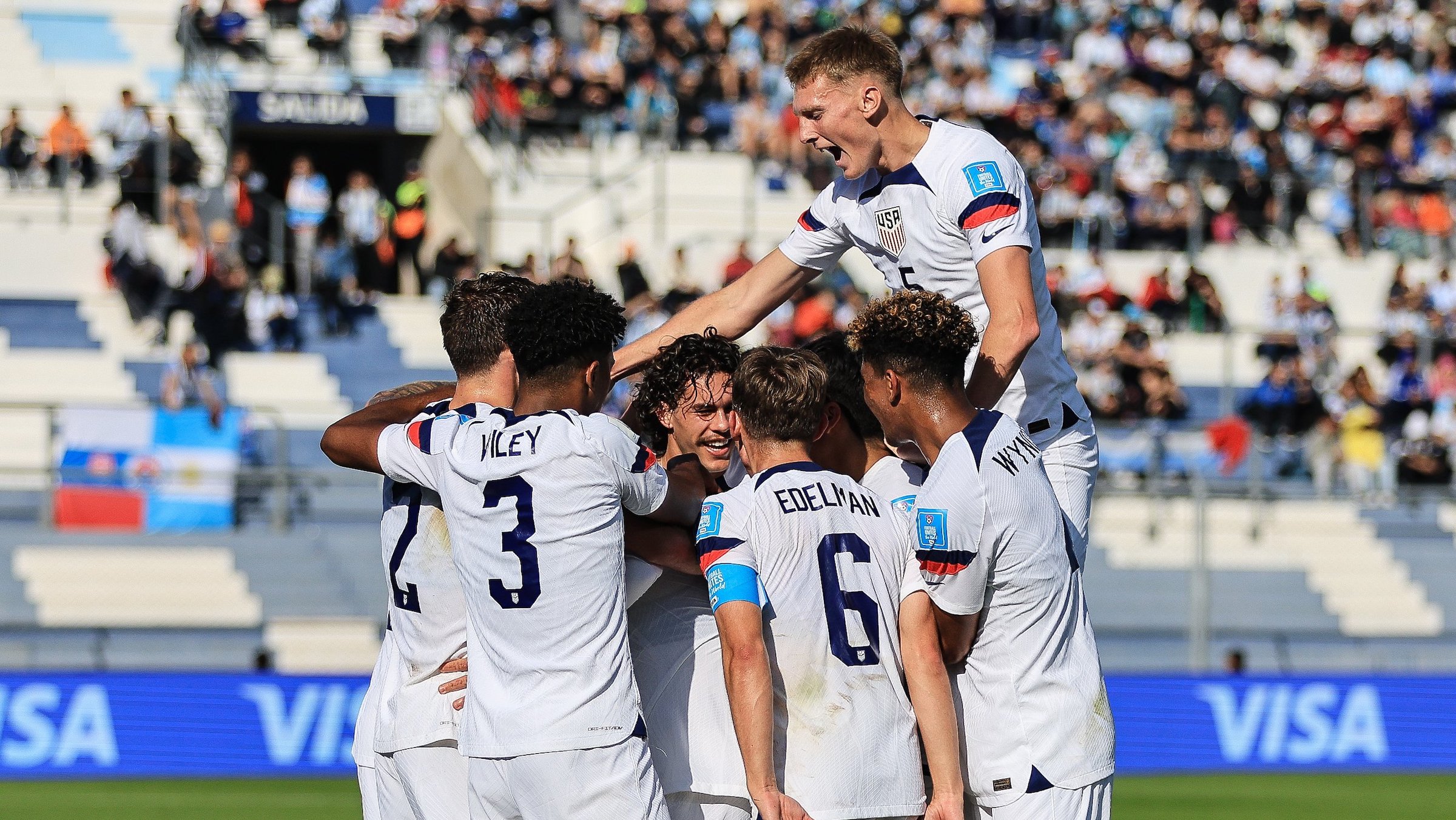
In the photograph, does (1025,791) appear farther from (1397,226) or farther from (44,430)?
(1397,226)

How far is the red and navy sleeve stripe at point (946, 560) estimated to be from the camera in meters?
4.68

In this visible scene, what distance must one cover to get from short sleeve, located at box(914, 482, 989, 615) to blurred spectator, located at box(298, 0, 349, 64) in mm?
20155

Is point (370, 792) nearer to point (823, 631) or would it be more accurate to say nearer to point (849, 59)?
point (823, 631)

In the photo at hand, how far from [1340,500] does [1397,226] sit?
781 centimetres

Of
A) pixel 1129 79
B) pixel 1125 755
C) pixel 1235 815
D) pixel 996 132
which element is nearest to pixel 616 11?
pixel 996 132

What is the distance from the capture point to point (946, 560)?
4.69m

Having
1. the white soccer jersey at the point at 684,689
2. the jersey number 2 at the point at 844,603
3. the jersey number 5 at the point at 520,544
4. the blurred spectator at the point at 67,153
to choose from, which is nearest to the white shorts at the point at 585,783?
the white soccer jersey at the point at 684,689

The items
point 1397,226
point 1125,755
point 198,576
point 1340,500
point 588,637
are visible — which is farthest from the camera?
point 1397,226

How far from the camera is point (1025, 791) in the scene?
486cm

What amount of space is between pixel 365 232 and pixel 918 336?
55.5 ft

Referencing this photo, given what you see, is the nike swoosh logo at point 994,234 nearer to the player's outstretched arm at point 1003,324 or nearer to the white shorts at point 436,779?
the player's outstretched arm at point 1003,324

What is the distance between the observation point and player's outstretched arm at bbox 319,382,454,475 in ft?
17.1

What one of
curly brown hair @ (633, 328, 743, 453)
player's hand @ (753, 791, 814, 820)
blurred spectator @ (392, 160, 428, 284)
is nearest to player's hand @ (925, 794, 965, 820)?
player's hand @ (753, 791, 814, 820)

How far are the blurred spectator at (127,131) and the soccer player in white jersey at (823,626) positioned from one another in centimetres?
1713
